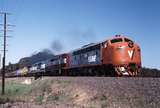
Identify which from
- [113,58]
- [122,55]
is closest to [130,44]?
[122,55]

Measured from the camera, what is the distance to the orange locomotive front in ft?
92.4

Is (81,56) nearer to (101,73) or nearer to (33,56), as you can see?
(101,73)

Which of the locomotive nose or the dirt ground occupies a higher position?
the locomotive nose

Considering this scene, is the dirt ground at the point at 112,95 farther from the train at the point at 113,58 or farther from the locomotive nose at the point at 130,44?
the locomotive nose at the point at 130,44

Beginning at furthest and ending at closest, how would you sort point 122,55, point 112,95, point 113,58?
point 122,55 < point 113,58 < point 112,95

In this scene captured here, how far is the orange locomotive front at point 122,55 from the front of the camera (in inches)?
1109

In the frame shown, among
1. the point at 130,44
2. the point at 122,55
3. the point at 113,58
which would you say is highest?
the point at 130,44

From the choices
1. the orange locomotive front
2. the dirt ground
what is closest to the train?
the orange locomotive front

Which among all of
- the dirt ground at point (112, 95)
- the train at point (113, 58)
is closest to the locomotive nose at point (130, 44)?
the train at point (113, 58)

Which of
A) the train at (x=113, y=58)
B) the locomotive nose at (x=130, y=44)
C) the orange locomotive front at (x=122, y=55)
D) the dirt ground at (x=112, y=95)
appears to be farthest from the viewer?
the locomotive nose at (x=130, y=44)

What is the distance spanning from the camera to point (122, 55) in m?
28.8

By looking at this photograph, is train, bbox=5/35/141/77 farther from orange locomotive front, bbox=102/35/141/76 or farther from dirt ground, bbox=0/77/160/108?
dirt ground, bbox=0/77/160/108

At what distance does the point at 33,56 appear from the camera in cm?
11138

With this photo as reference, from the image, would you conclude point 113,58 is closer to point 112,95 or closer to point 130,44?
point 130,44
